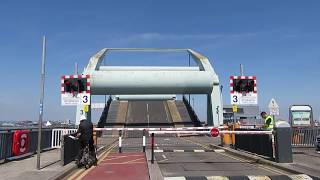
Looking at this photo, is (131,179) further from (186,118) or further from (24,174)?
(186,118)

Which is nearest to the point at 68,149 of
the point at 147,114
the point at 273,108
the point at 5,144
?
the point at 5,144

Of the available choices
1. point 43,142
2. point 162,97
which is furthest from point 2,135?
point 162,97

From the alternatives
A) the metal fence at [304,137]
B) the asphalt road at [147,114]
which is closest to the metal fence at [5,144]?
the metal fence at [304,137]

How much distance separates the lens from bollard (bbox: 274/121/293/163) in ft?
51.3

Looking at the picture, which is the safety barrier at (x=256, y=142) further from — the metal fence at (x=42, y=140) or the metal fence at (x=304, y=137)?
the metal fence at (x=42, y=140)

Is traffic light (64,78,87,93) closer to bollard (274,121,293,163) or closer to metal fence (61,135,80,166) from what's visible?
metal fence (61,135,80,166)

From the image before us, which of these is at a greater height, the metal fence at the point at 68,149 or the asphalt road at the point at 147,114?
the asphalt road at the point at 147,114

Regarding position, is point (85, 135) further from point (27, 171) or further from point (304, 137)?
point (304, 137)

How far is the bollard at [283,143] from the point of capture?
15.6m

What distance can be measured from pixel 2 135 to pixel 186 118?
4874cm

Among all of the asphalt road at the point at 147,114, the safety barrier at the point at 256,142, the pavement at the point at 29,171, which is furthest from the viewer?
the asphalt road at the point at 147,114

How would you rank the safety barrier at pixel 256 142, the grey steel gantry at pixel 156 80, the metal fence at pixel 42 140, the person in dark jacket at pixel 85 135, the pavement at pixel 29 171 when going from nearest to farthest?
the pavement at pixel 29 171
the person in dark jacket at pixel 85 135
the safety barrier at pixel 256 142
the metal fence at pixel 42 140
the grey steel gantry at pixel 156 80

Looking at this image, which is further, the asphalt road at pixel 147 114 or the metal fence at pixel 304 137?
the asphalt road at pixel 147 114

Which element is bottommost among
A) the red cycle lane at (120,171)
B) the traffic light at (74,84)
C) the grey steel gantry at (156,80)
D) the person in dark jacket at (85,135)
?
the red cycle lane at (120,171)
